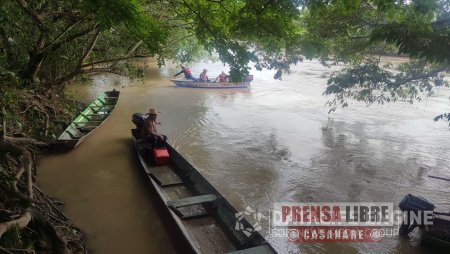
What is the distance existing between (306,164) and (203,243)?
4.97 m

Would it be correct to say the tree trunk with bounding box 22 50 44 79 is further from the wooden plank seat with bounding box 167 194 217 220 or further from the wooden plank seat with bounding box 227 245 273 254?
the wooden plank seat with bounding box 227 245 273 254

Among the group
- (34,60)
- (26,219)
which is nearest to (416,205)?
(26,219)

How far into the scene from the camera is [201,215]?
18.7 feet

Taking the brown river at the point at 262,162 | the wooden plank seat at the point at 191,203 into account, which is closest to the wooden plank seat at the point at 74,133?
the brown river at the point at 262,162

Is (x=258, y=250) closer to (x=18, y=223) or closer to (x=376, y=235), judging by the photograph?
(x=18, y=223)

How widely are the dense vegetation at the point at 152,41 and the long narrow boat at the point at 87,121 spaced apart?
0.37m

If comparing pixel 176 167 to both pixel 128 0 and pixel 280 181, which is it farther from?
pixel 128 0

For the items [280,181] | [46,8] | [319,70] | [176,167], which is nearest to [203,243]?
[176,167]

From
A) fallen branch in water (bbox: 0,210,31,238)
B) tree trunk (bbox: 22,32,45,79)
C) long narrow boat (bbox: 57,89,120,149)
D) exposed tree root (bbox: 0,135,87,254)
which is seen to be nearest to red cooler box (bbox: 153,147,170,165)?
long narrow boat (bbox: 57,89,120,149)

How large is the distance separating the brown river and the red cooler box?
24.3 inches

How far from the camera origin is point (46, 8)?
24.0 feet

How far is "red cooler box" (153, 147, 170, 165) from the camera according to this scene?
7.68 metres

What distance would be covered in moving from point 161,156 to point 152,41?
11.3 ft

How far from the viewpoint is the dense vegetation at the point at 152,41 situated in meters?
3.95
